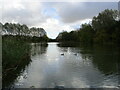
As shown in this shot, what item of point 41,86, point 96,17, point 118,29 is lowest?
point 41,86

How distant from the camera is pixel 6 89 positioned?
577 cm

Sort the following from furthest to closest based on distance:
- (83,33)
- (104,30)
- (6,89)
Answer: (83,33)
(104,30)
(6,89)

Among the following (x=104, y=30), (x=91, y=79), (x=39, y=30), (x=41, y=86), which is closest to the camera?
(x=41, y=86)

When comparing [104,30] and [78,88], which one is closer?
[78,88]

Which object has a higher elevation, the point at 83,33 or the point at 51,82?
the point at 83,33

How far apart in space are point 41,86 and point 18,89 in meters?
0.85

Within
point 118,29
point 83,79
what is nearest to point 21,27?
point 118,29

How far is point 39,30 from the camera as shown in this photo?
6762 centimetres

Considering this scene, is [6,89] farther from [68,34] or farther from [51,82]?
[68,34]

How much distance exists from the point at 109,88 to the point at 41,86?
2196 mm

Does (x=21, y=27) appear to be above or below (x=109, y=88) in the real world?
above

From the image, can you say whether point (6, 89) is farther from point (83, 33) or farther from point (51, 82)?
point (83, 33)

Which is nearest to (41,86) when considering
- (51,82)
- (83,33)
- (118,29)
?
(51,82)

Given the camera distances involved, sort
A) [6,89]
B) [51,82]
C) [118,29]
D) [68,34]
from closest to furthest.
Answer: [6,89] → [51,82] → [118,29] → [68,34]
